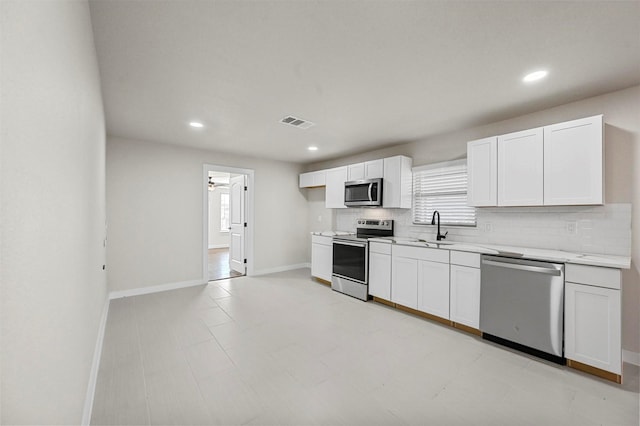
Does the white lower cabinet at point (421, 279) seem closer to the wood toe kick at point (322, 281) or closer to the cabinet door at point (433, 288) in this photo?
the cabinet door at point (433, 288)

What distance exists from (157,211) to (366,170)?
12.0ft

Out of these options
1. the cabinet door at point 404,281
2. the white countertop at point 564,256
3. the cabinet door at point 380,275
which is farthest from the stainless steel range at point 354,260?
the white countertop at point 564,256

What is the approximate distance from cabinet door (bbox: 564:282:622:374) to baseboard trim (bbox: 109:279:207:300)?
5149 millimetres

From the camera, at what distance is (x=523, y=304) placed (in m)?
2.71

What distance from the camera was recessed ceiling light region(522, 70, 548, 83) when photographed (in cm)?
234

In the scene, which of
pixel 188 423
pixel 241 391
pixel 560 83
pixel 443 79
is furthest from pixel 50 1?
pixel 560 83

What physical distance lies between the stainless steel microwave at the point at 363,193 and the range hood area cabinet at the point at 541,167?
1.40 metres

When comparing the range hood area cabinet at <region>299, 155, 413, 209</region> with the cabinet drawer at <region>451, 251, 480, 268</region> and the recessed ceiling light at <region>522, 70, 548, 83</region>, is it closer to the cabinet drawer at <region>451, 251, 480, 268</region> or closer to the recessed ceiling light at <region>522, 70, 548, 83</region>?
the cabinet drawer at <region>451, 251, 480, 268</region>

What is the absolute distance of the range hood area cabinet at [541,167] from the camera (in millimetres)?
2590

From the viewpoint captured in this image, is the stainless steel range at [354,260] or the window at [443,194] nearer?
the window at [443,194]

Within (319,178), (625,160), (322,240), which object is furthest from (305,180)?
(625,160)

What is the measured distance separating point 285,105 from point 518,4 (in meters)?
2.14

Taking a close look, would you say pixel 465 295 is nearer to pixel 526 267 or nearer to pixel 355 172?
pixel 526 267

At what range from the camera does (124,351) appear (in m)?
2.67
